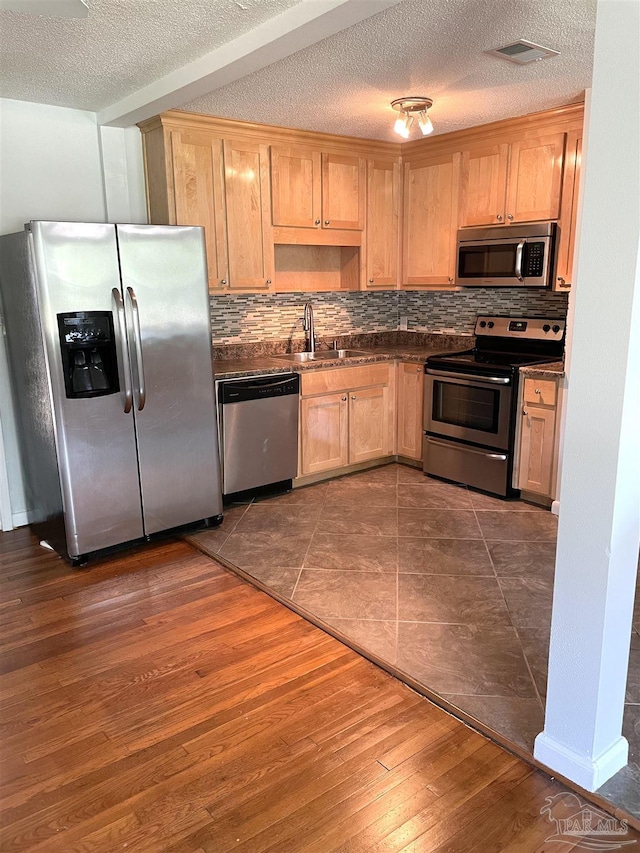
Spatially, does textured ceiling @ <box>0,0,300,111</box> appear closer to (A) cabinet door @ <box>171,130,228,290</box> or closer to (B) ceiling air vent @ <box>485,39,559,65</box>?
(A) cabinet door @ <box>171,130,228,290</box>

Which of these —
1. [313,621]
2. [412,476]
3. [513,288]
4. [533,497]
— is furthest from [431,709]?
[513,288]

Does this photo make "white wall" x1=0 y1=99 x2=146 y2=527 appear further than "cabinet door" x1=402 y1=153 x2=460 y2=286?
No

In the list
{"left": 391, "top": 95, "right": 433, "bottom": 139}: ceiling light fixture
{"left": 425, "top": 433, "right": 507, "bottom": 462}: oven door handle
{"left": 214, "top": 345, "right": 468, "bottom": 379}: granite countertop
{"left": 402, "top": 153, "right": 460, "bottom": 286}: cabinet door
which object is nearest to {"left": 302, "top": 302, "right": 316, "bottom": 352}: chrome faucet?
{"left": 214, "top": 345, "right": 468, "bottom": 379}: granite countertop

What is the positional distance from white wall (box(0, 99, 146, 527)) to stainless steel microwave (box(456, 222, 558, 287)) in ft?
7.11

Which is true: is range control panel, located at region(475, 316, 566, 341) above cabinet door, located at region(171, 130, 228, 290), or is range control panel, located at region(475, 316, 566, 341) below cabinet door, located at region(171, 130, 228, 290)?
below

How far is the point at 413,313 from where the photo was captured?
545 centimetres

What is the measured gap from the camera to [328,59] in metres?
2.88

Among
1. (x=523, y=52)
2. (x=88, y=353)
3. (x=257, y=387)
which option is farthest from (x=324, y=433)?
(x=523, y=52)

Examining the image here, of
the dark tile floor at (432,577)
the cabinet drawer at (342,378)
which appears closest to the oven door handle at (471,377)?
the cabinet drawer at (342,378)

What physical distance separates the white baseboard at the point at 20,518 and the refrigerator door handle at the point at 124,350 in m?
1.17

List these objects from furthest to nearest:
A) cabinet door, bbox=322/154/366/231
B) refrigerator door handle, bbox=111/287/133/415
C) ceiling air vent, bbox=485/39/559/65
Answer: cabinet door, bbox=322/154/366/231 → refrigerator door handle, bbox=111/287/133/415 → ceiling air vent, bbox=485/39/559/65

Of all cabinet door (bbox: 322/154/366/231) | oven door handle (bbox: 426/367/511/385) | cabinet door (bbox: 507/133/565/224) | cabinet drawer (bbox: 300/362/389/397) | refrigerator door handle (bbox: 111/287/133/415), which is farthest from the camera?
cabinet door (bbox: 322/154/366/231)

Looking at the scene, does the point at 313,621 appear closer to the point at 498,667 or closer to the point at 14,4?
the point at 498,667

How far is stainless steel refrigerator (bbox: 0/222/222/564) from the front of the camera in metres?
3.15
